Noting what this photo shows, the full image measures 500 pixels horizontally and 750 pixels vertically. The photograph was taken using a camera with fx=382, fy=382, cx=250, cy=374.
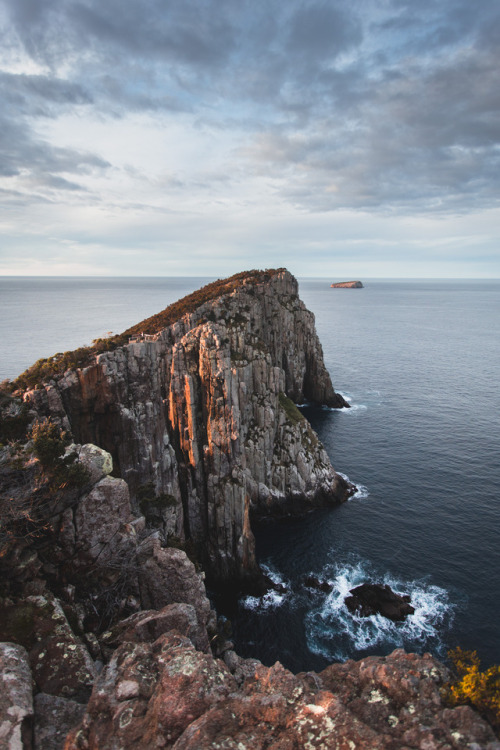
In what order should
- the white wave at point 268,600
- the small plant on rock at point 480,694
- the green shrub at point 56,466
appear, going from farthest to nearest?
1. the white wave at point 268,600
2. the green shrub at point 56,466
3. the small plant on rock at point 480,694

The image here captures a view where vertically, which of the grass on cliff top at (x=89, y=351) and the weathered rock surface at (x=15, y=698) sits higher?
the grass on cliff top at (x=89, y=351)

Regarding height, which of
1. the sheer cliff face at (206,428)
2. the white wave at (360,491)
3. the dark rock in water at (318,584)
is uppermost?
the sheer cliff face at (206,428)

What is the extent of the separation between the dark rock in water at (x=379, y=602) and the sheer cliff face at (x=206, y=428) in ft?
46.5

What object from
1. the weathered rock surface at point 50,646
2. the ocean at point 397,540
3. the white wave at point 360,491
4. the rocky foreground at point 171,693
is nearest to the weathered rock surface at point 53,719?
the rocky foreground at point 171,693

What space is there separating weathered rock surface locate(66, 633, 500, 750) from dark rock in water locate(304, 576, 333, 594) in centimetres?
4101

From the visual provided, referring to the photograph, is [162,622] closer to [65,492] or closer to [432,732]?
[65,492]

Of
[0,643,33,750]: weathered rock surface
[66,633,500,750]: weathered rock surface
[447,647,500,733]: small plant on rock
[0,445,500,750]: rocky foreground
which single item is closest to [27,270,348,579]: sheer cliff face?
[0,445,500,750]: rocky foreground

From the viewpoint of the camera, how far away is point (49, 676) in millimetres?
15398

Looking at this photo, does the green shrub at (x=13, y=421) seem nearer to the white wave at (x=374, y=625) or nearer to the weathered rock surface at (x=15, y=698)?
the weathered rock surface at (x=15, y=698)

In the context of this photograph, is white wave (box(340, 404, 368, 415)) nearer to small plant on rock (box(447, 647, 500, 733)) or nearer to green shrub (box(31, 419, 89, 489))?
green shrub (box(31, 419, 89, 489))

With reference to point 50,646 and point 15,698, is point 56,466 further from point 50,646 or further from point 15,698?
point 15,698

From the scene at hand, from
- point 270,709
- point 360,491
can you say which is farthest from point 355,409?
point 270,709

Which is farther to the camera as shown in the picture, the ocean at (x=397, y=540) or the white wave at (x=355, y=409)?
the white wave at (x=355, y=409)

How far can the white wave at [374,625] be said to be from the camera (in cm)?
4472
